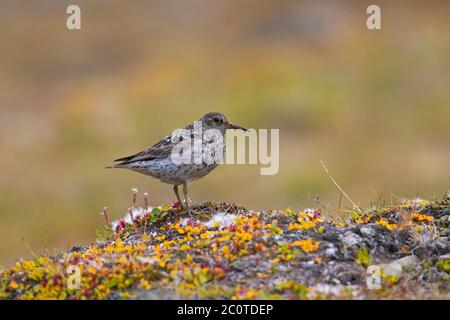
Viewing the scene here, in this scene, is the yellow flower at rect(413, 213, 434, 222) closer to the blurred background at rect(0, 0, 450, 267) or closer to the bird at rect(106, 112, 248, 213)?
the bird at rect(106, 112, 248, 213)

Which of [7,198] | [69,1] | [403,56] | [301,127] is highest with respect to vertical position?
[69,1]

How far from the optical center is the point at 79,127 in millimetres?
26906

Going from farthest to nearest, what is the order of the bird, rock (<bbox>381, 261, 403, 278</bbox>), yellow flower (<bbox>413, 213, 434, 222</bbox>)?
the bird, yellow flower (<bbox>413, 213, 434, 222</bbox>), rock (<bbox>381, 261, 403, 278</bbox>)

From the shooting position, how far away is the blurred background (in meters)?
22.2

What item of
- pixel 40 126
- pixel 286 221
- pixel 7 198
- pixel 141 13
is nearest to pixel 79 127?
pixel 40 126

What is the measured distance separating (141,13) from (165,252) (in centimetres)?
3051

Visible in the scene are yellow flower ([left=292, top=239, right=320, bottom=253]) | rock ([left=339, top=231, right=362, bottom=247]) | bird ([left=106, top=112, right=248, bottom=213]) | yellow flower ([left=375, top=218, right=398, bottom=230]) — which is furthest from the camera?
bird ([left=106, top=112, right=248, bottom=213])

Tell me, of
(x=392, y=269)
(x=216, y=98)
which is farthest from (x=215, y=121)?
(x=216, y=98)

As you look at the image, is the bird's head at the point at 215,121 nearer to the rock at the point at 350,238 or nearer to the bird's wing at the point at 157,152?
the bird's wing at the point at 157,152

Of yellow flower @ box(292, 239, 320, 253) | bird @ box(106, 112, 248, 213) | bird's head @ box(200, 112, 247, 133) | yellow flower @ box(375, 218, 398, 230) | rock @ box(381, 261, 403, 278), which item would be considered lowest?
rock @ box(381, 261, 403, 278)

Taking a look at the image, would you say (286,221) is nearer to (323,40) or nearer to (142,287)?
→ (142,287)

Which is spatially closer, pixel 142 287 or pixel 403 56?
pixel 142 287

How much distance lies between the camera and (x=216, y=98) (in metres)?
27.6

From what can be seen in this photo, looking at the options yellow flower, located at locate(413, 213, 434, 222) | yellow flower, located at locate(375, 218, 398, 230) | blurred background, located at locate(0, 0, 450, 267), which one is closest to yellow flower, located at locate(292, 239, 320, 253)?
yellow flower, located at locate(375, 218, 398, 230)
